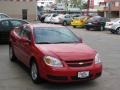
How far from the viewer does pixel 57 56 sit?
299 inches

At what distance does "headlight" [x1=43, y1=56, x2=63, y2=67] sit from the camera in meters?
7.50

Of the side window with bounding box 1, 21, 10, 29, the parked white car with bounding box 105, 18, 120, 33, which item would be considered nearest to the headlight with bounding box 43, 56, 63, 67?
the side window with bounding box 1, 21, 10, 29

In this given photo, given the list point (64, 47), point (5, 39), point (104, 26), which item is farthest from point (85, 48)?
point (104, 26)

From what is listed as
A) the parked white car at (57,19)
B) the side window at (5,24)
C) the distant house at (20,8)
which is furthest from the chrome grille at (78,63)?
the distant house at (20,8)

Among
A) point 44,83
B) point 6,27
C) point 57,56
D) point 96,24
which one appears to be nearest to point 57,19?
point 96,24

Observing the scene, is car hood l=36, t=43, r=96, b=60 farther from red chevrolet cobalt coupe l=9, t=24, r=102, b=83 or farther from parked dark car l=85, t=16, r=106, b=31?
parked dark car l=85, t=16, r=106, b=31

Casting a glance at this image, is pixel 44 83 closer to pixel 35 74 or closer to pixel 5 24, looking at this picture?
pixel 35 74

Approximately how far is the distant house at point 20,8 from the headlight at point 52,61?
44.7 metres

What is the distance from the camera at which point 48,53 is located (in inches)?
304

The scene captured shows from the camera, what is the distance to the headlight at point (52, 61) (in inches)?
295

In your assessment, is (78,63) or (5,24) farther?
(5,24)

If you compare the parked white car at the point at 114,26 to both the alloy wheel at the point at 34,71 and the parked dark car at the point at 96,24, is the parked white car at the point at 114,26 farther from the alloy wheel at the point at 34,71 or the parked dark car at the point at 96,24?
the alloy wheel at the point at 34,71

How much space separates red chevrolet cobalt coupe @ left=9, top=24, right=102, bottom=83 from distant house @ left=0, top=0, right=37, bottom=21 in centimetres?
4276

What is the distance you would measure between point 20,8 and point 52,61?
45444mm
